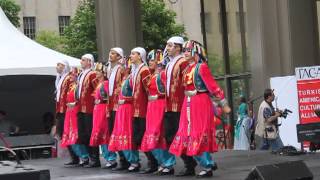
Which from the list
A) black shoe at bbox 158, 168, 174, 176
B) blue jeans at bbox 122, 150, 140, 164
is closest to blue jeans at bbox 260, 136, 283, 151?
blue jeans at bbox 122, 150, 140, 164

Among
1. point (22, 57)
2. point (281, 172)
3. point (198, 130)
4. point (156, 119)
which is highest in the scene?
point (22, 57)

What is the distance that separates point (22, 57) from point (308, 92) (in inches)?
279

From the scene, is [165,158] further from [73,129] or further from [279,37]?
[279,37]

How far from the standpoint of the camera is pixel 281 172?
561 cm

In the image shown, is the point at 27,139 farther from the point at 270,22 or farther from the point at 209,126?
the point at 209,126

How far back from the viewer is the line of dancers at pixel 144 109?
890 centimetres

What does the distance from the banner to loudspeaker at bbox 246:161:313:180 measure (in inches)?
287

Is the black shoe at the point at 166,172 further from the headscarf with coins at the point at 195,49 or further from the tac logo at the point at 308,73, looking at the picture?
the tac logo at the point at 308,73

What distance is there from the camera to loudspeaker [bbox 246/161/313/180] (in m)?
5.48

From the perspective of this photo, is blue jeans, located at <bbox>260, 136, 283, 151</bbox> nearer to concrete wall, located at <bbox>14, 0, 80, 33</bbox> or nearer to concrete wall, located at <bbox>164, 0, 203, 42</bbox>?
concrete wall, located at <bbox>164, 0, 203, 42</bbox>

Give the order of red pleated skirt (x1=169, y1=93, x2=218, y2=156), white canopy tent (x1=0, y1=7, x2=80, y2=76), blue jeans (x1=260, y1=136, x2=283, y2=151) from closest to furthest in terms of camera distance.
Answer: red pleated skirt (x1=169, y1=93, x2=218, y2=156)
blue jeans (x1=260, y1=136, x2=283, y2=151)
white canopy tent (x1=0, y1=7, x2=80, y2=76)

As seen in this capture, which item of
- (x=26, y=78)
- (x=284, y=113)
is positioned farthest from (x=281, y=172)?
(x=26, y=78)

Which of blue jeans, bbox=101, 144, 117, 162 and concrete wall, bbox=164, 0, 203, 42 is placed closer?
blue jeans, bbox=101, 144, 117, 162

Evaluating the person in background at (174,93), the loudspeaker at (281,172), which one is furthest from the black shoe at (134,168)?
→ the loudspeaker at (281,172)
